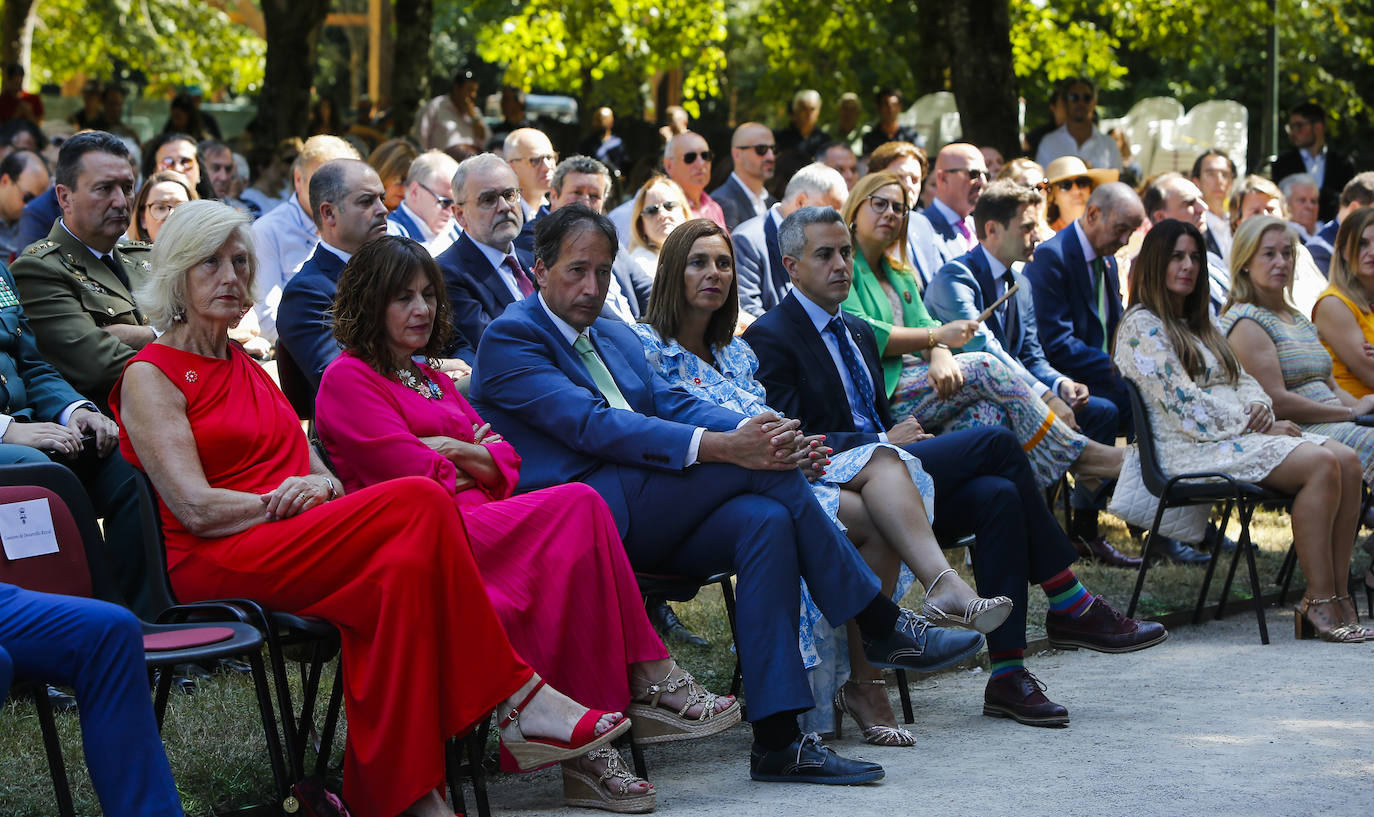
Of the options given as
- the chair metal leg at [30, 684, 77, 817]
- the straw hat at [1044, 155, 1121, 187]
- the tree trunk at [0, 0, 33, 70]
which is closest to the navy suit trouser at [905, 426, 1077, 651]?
the chair metal leg at [30, 684, 77, 817]

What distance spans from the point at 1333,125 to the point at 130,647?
26.6m

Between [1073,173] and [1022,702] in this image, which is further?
[1073,173]

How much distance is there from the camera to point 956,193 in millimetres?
9117

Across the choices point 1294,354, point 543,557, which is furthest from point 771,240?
point 543,557

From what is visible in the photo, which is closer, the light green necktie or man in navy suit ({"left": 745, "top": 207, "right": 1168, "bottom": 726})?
the light green necktie

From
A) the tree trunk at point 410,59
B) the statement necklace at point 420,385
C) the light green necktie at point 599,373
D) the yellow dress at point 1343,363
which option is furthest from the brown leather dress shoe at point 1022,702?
the tree trunk at point 410,59

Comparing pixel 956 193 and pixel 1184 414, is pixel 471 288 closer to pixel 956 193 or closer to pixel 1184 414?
pixel 1184 414

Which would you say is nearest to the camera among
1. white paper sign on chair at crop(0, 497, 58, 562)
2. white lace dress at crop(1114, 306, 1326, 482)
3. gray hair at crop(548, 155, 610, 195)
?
white paper sign on chair at crop(0, 497, 58, 562)

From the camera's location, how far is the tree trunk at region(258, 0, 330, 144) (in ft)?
54.4

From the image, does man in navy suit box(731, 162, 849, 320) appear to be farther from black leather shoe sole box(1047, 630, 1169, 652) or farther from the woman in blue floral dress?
black leather shoe sole box(1047, 630, 1169, 652)

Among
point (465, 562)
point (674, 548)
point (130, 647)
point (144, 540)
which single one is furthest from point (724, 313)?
point (130, 647)

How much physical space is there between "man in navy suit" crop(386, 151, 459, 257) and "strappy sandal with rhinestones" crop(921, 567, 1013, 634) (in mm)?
3723

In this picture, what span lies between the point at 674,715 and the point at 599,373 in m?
1.22

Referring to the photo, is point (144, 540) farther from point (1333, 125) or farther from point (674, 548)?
point (1333, 125)
